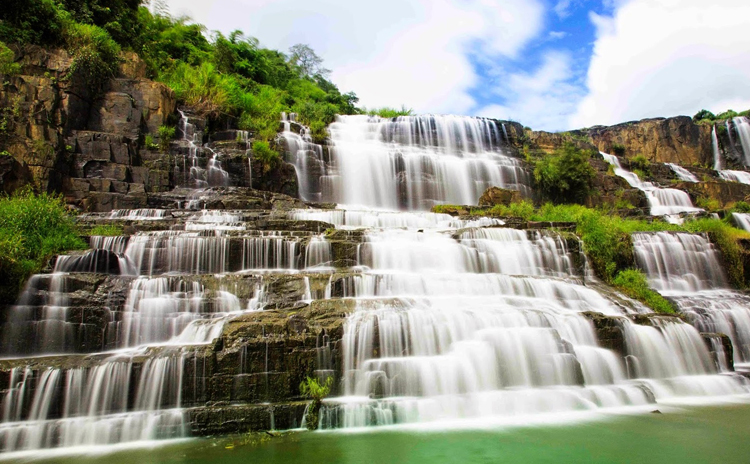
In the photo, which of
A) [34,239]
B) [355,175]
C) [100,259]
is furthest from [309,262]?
[355,175]

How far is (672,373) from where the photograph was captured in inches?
300

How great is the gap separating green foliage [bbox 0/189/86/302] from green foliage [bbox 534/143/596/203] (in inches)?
749

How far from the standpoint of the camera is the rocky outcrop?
30.5 metres

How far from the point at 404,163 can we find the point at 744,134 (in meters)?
27.3

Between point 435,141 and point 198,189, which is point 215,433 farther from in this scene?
point 435,141

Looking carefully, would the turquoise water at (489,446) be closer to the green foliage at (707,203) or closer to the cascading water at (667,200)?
the cascading water at (667,200)

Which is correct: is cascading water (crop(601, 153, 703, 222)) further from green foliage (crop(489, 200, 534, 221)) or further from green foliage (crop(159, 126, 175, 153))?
green foliage (crop(159, 126, 175, 153))

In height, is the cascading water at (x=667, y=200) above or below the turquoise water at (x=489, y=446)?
above

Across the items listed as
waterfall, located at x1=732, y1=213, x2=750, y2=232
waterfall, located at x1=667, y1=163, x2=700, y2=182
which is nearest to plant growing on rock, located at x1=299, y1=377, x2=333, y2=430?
waterfall, located at x1=732, y1=213, x2=750, y2=232

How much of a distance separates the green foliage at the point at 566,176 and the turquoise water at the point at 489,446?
16072 millimetres

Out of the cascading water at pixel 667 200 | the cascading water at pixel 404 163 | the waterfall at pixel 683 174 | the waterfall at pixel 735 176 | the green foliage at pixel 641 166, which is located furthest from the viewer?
the waterfall at pixel 735 176

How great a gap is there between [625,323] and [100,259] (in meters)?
10.0

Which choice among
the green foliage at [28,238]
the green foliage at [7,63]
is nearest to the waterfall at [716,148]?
the green foliage at [28,238]

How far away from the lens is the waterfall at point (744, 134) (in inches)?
1176
